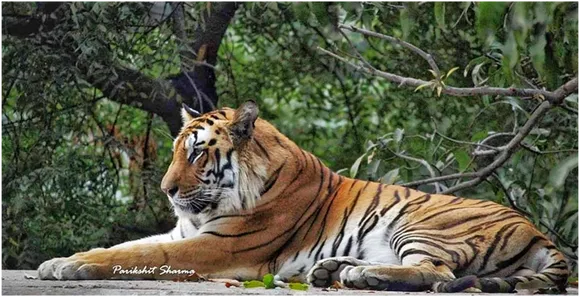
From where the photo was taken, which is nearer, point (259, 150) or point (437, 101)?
point (259, 150)

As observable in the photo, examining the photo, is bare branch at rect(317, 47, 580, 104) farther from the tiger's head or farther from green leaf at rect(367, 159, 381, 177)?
green leaf at rect(367, 159, 381, 177)

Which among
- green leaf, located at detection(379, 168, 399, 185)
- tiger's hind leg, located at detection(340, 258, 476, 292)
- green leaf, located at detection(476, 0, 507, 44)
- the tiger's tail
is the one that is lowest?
the tiger's tail

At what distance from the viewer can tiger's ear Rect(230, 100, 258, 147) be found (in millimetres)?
5277

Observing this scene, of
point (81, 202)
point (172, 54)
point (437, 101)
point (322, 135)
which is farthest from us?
point (322, 135)

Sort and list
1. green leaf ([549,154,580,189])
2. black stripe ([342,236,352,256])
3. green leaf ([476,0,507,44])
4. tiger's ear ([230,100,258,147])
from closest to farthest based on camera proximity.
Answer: green leaf ([476,0,507,44]) < green leaf ([549,154,580,189]) < black stripe ([342,236,352,256]) < tiger's ear ([230,100,258,147])

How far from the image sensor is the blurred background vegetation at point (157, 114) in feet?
22.9

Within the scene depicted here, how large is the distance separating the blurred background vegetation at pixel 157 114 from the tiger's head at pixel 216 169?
3.46 feet

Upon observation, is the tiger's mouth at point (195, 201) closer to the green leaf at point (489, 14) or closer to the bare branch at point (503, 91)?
the bare branch at point (503, 91)

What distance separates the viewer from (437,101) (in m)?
8.42

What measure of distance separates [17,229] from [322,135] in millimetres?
2889

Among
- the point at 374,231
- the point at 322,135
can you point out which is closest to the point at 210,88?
the point at 322,135

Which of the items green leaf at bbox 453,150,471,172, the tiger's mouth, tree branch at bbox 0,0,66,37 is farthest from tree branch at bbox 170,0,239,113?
the tiger's mouth

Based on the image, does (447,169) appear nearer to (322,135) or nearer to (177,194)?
(322,135)

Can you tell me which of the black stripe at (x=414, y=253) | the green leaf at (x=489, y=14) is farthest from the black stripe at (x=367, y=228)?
the green leaf at (x=489, y=14)
